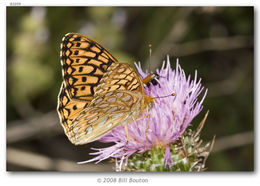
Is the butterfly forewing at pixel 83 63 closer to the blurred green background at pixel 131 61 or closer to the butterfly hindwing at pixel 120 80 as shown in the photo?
the butterfly hindwing at pixel 120 80

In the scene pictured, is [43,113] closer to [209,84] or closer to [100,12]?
[100,12]

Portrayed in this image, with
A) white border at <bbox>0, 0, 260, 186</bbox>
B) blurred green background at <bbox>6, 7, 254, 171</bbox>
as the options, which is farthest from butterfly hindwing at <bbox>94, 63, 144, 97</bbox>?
blurred green background at <bbox>6, 7, 254, 171</bbox>

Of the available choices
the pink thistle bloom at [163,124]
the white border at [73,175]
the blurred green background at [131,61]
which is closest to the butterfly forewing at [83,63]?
the pink thistle bloom at [163,124]

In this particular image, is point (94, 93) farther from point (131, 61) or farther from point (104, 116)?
point (131, 61)

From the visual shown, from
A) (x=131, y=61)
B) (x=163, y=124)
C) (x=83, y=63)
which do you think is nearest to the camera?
(x=163, y=124)

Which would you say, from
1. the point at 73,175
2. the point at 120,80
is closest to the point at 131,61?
the point at 73,175
